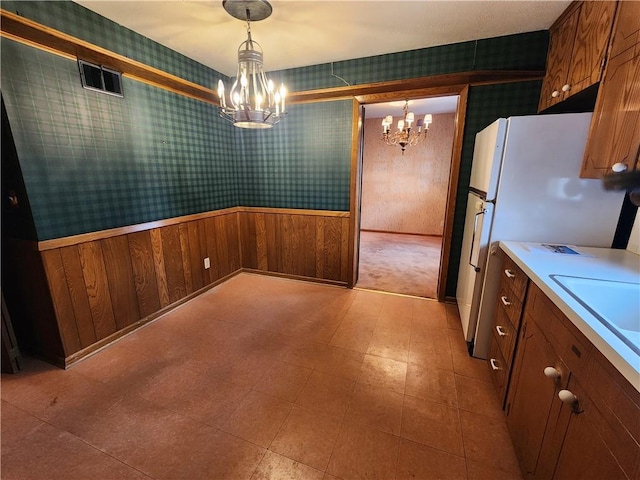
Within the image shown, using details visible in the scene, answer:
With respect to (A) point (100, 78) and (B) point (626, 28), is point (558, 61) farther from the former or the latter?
(A) point (100, 78)

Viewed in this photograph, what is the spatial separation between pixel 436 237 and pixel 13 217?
600cm

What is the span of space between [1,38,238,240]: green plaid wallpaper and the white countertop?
278 centimetres

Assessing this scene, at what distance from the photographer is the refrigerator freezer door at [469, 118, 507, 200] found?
66.7 inches

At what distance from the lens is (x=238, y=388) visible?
5.81 feet

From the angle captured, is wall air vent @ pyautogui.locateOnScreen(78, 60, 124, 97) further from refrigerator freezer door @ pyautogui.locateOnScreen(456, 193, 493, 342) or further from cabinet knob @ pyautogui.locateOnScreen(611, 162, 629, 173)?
cabinet knob @ pyautogui.locateOnScreen(611, 162, 629, 173)

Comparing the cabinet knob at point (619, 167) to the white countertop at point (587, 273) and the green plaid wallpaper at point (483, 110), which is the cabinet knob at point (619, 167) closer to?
the white countertop at point (587, 273)

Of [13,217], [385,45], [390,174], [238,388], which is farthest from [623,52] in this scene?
[390,174]

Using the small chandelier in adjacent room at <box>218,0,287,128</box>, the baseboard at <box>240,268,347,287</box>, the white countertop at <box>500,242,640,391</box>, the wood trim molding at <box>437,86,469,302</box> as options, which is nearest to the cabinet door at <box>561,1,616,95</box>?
the wood trim molding at <box>437,86,469,302</box>

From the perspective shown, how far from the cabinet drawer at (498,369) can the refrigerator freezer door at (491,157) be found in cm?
98

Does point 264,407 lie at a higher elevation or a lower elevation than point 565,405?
lower

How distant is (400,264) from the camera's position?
4.10 meters

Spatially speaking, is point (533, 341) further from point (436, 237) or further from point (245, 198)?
point (436, 237)

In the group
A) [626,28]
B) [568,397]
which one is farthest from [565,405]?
[626,28]

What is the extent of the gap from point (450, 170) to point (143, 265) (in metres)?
3.00
